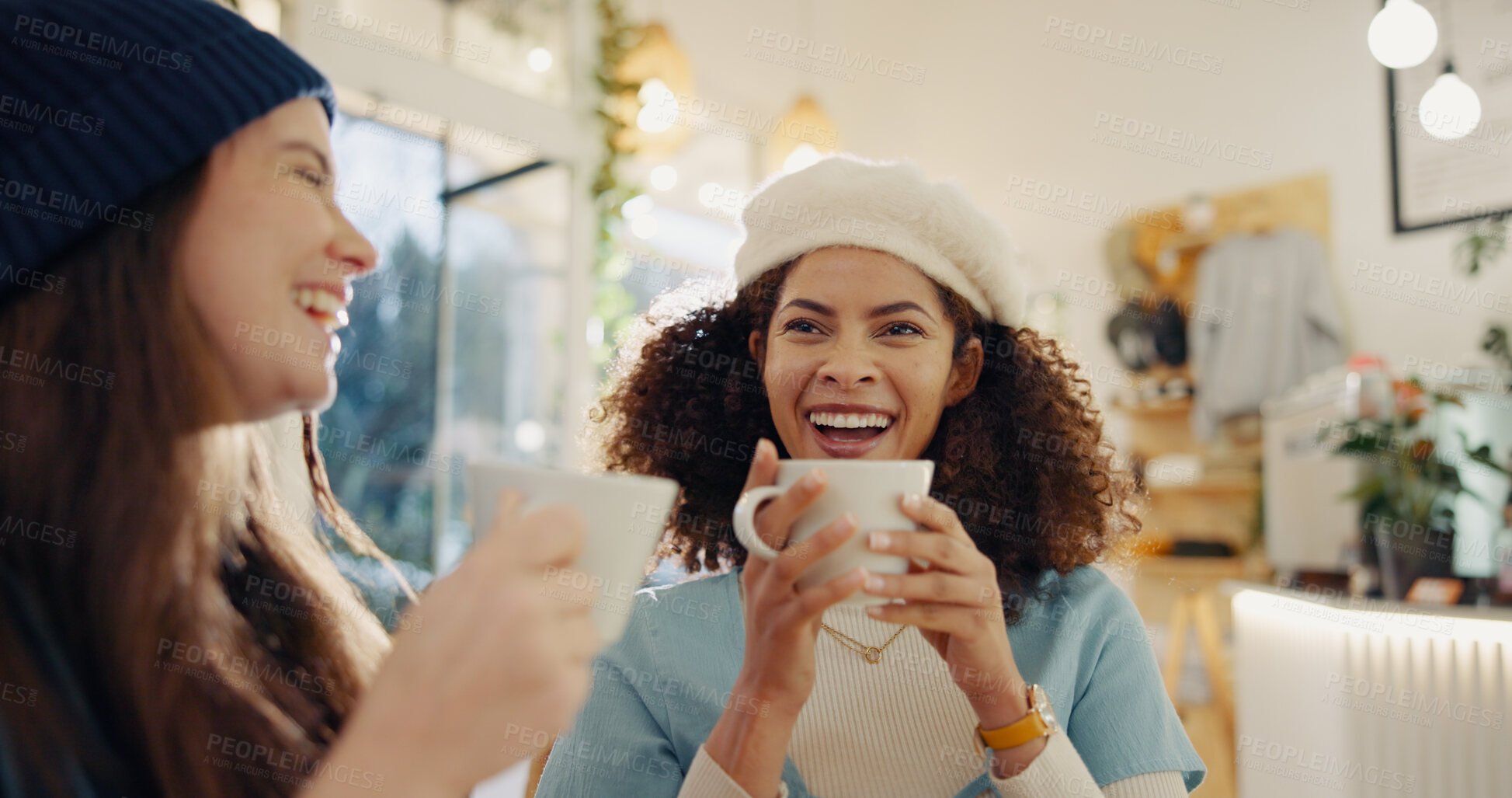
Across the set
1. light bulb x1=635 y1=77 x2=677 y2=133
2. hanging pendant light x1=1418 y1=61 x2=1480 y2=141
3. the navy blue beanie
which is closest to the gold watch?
the navy blue beanie

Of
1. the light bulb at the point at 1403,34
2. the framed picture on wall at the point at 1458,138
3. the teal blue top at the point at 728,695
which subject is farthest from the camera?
the framed picture on wall at the point at 1458,138

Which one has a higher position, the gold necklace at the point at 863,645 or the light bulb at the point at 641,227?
the light bulb at the point at 641,227

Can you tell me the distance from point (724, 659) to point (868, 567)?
1.50 feet

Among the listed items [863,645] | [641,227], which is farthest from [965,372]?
[641,227]

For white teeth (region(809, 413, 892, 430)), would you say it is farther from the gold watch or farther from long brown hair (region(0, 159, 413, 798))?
long brown hair (region(0, 159, 413, 798))

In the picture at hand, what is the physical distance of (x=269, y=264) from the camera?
53cm

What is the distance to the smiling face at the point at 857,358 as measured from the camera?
3.63 feet

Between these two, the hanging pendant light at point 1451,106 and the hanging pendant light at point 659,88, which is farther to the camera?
the hanging pendant light at point 659,88

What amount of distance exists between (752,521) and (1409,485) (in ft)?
6.81

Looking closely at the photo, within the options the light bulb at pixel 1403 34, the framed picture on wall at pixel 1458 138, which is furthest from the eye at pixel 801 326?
the framed picture on wall at pixel 1458 138

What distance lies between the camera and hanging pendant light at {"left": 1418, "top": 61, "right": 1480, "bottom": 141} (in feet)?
10.0

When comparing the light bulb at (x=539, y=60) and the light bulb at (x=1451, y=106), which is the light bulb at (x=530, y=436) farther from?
the light bulb at (x=1451, y=106)

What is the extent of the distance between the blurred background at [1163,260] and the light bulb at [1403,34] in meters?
0.01

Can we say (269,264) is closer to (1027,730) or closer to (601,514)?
(601,514)
